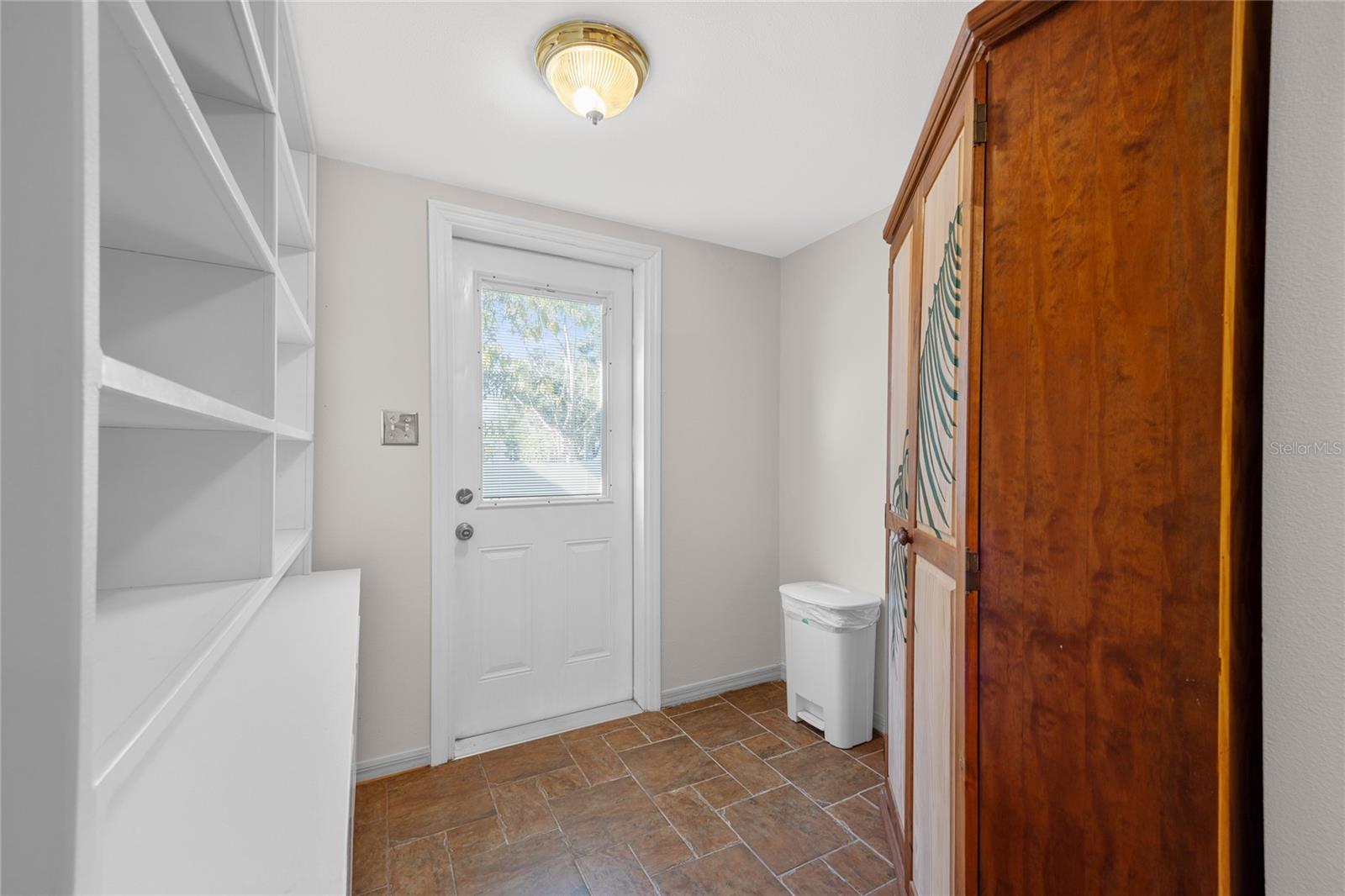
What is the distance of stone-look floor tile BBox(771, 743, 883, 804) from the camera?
215 cm

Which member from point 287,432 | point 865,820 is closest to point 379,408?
point 287,432

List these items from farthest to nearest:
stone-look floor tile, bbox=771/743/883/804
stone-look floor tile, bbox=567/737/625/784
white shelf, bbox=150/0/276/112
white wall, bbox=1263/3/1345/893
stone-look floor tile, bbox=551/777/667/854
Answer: stone-look floor tile, bbox=567/737/625/784 < stone-look floor tile, bbox=771/743/883/804 < stone-look floor tile, bbox=551/777/667/854 < white shelf, bbox=150/0/276/112 < white wall, bbox=1263/3/1345/893

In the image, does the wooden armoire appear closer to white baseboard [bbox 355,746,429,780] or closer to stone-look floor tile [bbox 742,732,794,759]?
stone-look floor tile [bbox 742,732,794,759]

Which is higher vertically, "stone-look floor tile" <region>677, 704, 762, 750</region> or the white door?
the white door

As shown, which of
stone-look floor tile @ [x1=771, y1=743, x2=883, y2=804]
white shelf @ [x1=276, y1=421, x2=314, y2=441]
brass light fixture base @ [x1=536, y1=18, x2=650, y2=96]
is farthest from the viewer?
stone-look floor tile @ [x1=771, y1=743, x2=883, y2=804]

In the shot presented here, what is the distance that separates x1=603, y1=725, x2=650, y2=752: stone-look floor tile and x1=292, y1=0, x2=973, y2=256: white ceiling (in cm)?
237

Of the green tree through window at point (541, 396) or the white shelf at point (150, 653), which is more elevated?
the green tree through window at point (541, 396)

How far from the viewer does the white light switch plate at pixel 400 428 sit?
229 centimetres

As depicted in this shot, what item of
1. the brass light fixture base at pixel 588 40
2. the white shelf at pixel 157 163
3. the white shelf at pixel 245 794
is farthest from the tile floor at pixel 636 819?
the brass light fixture base at pixel 588 40

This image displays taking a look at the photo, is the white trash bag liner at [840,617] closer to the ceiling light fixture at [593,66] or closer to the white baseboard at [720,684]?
the white baseboard at [720,684]

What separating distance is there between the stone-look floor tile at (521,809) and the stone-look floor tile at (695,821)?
1.33ft

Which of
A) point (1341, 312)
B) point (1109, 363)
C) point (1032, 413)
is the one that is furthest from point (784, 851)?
Answer: point (1341, 312)

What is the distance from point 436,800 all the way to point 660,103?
2.52 metres

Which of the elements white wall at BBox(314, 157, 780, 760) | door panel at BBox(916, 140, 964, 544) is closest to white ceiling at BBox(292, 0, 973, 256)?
white wall at BBox(314, 157, 780, 760)
